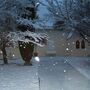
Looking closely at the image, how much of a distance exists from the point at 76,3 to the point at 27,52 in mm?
5369

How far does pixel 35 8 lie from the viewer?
94.7 ft

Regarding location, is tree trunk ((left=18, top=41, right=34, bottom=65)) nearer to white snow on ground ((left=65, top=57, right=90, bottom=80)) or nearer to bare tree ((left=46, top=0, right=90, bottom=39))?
bare tree ((left=46, top=0, right=90, bottom=39))

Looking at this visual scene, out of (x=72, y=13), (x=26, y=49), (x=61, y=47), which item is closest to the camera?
(x=72, y=13)

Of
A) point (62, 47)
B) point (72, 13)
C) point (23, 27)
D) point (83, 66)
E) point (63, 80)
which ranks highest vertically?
point (72, 13)

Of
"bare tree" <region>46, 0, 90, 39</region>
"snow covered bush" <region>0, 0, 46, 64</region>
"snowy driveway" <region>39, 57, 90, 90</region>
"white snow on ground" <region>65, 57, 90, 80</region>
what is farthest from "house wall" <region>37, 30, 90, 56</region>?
"snowy driveway" <region>39, 57, 90, 90</region>

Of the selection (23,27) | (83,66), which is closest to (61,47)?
(23,27)

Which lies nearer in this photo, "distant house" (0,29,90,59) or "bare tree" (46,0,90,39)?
"bare tree" (46,0,90,39)

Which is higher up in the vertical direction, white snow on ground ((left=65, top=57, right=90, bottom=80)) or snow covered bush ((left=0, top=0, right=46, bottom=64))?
snow covered bush ((left=0, top=0, right=46, bottom=64))

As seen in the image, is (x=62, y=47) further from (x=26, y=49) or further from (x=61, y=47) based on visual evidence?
(x=26, y=49)

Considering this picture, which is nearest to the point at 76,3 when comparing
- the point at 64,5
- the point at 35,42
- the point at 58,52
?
the point at 64,5

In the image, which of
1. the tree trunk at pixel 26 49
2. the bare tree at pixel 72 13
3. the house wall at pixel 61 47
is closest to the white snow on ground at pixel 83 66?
the bare tree at pixel 72 13

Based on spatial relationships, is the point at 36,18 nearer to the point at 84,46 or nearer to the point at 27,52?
the point at 27,52

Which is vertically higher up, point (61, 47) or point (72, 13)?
point (72, 13)

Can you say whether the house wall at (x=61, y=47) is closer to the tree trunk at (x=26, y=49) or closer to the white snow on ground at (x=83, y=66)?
the white snow on ground at (x=83, y=66)
